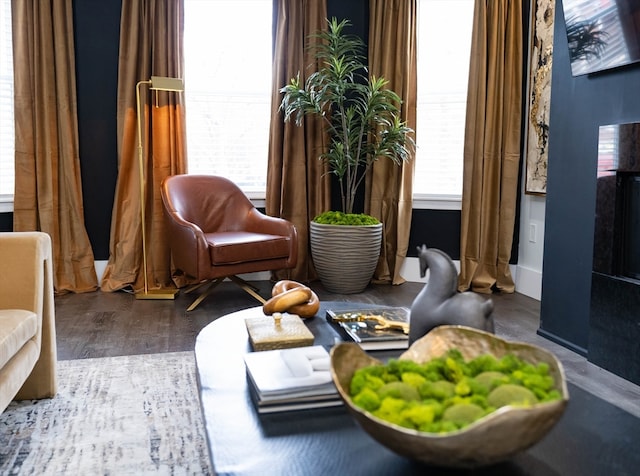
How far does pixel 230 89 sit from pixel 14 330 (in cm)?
315

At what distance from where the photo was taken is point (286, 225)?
13.2 feet

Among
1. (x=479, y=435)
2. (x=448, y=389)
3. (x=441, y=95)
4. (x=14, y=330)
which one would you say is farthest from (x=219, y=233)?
(x=479, y=435)

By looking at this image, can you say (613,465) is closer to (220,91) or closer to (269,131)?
(269,131)

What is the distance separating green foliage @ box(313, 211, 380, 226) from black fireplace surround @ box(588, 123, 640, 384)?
1806 mm

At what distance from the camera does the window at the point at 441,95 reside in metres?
4.64

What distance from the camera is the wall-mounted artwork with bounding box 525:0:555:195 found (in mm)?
4129

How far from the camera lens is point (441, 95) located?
15.5 feet

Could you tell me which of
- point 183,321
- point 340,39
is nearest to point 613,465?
point 183,321

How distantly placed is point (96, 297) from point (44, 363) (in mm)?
1924

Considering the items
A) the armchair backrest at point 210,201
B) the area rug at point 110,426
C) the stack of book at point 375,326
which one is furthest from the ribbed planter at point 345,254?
the stack of book at point 375,326

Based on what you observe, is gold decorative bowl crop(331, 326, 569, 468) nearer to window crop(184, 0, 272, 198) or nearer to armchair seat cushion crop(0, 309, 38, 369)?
armchair seat cushion crop(0, 309, 38, 369)

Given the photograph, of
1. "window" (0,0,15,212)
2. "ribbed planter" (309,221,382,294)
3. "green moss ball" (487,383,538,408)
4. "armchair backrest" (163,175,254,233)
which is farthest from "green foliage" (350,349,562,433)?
"window" (0,0,15,212)

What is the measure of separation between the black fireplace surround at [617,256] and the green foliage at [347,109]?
5.75 feet

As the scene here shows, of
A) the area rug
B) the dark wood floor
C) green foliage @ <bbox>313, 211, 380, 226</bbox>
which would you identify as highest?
green foliage @ <bbox>313, 211, 380, 226</bbox>
